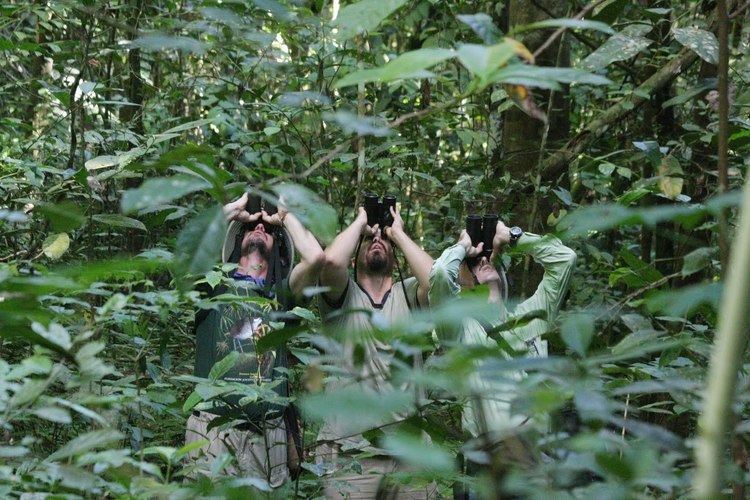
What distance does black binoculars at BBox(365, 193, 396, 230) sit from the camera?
12.7ft

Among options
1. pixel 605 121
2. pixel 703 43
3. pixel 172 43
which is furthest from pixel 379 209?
pixel 172 43

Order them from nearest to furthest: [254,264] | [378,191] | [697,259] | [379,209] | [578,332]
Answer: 1. [578,332]
2. [697,259]
3. [254,264]
4. [379,209]
5. [378,191]

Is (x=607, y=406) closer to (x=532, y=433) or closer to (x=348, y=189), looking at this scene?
(x=532, y=433)

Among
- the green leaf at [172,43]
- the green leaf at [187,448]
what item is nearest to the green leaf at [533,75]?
the green leaf at [172,43]

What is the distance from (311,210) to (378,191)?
4355mm

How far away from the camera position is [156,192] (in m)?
0.94

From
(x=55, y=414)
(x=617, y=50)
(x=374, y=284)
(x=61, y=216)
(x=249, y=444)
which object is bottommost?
(x=249, y=444)

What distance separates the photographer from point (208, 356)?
11.7 ft

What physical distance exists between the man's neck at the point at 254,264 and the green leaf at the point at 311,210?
267 centimetres

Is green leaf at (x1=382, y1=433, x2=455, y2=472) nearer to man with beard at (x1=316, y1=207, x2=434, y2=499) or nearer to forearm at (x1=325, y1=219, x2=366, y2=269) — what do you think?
man with beard at (x1=316, y1=207, x2=434, y2=499)

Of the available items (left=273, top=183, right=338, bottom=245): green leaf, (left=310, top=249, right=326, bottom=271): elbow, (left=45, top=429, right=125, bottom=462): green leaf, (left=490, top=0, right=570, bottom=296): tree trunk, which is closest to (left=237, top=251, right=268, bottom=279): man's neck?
(left=310, top=249, right=326, bottom=271): elbow

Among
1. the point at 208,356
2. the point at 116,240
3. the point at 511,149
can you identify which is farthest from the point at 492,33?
the point at 116,240

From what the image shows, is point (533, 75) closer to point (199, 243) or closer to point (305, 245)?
point (199, 243)

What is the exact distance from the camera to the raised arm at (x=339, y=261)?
3.67 metres
